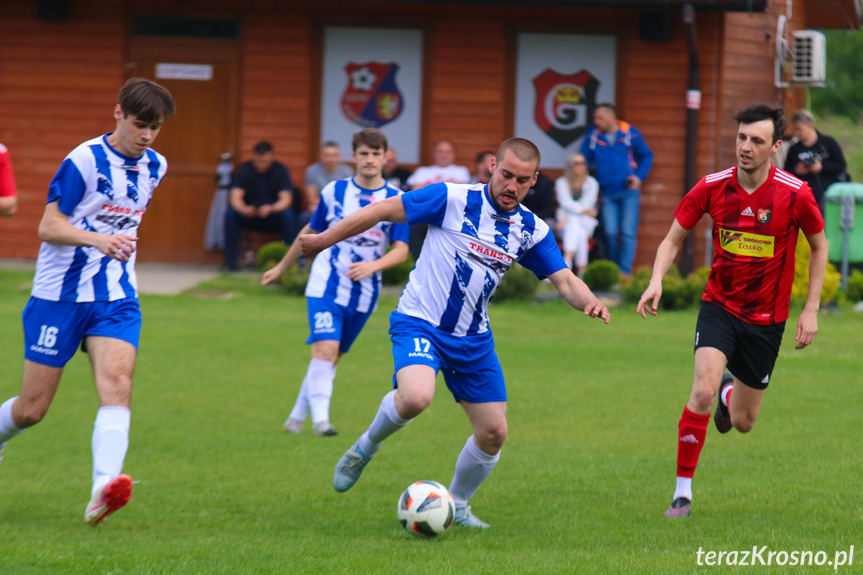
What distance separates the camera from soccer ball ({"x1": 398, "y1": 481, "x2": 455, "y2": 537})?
5.75 metres

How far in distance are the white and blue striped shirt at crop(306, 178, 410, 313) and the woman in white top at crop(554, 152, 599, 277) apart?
7.49 m

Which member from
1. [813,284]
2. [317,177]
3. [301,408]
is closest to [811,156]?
[317,177]

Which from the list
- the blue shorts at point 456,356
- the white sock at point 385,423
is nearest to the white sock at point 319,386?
the white sock at point 385,423

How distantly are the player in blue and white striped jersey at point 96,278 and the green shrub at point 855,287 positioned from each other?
1157 cm

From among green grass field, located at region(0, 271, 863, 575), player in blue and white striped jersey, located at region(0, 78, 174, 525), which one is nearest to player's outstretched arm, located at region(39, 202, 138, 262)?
player in blue and white striped jersey, located at region(0, 78, 174, 525)

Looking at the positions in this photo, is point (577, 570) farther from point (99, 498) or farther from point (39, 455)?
point (39, 455)

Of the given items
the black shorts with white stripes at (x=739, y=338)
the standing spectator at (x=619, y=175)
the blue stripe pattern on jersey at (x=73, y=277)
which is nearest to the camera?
the blue stripe pattern on jersey at (x=73, y=277)

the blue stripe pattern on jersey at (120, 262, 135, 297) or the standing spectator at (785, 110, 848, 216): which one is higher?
the standing spectator at (785, 110, 848, 216)

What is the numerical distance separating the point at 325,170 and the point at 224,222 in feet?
5.99

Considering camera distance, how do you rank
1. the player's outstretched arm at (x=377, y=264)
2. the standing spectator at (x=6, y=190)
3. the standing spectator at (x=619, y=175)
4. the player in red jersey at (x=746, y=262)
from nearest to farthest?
the player in red jersey at (x=746, y=262) → the standing spectator at (x=6, y=190) → the player's outstretched arm at (x=377, y=264) → the standing spectator at (x=619, y=175)

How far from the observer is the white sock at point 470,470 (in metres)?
6.04

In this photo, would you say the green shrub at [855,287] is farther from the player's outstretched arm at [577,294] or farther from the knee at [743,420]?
the player's outstretched arm at [577,294]

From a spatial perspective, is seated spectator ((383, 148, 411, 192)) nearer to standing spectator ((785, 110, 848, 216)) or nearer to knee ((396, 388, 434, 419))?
standing spectator ((785, 110, 848, 216))

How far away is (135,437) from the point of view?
331 inches
